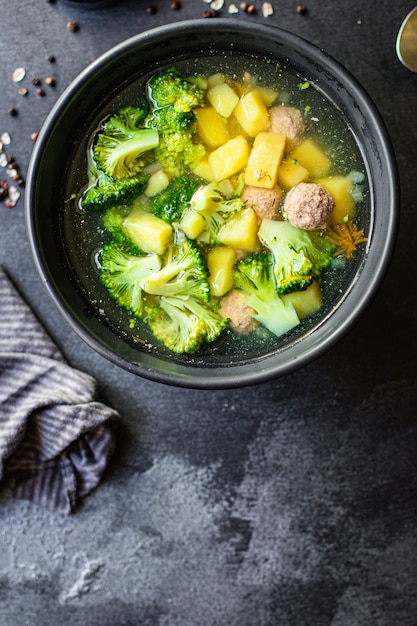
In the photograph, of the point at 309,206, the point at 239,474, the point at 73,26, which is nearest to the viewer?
the point at 309,206

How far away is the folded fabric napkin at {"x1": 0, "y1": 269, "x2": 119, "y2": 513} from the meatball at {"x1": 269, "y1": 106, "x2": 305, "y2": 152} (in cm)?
98

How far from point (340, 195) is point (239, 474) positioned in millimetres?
986

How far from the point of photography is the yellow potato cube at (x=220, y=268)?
74.7 inches

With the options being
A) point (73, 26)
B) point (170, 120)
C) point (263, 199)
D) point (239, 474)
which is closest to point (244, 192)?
point (263, 199)

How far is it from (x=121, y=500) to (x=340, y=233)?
3.81 feet

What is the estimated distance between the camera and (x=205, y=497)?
2.33 meters

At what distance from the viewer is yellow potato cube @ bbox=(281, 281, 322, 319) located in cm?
191

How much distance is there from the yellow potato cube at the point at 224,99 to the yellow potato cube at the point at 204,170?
0.14 metres

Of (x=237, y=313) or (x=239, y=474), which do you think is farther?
(x=239, y=474)

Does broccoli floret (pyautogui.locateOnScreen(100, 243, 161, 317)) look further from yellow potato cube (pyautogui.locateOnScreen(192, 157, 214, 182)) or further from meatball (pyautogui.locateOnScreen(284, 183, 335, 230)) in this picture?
meatball (pyautogui.locateOnScreen(284, 183, 335, 230))

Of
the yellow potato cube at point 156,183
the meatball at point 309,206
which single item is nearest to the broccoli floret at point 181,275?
the yellow potato cube at point 156,183

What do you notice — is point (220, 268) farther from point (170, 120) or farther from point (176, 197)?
point (170, 120)

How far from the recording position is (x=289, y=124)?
1.86 m

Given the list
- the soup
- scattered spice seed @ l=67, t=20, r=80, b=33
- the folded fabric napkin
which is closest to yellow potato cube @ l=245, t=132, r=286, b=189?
the soup
